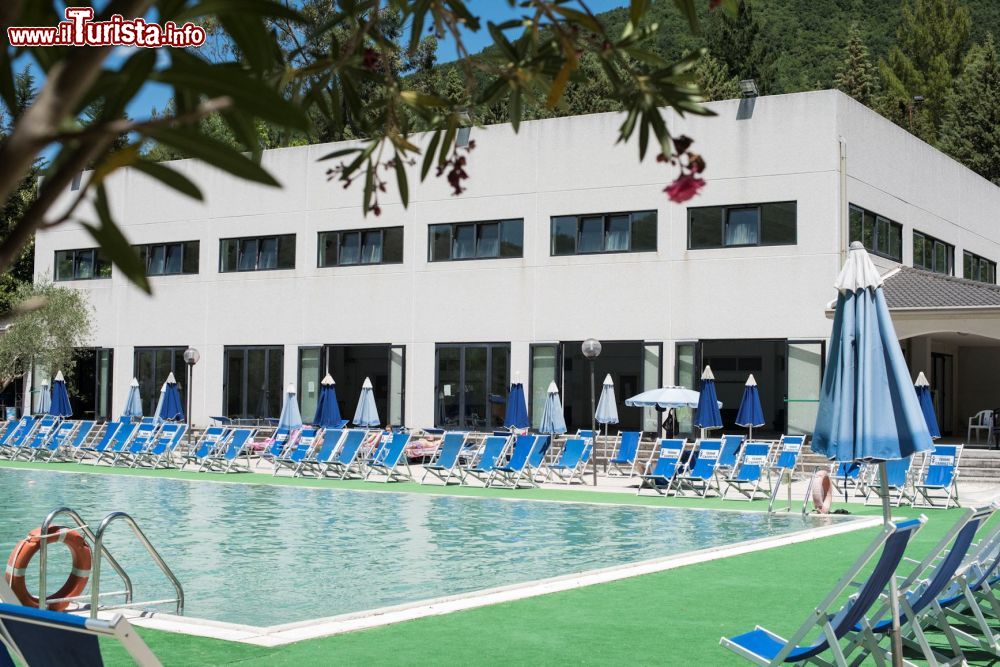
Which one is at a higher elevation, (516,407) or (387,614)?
(516,407)

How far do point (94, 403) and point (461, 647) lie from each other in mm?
29998

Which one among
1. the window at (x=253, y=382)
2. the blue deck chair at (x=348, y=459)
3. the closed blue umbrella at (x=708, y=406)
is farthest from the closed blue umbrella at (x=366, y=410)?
the closed blue umbrella at (x=708, y=406)

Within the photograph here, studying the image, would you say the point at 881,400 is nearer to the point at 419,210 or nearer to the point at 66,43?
the point at 66,43

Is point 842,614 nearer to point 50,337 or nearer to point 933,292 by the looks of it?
point 933,292

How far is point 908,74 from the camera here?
60.5 metres

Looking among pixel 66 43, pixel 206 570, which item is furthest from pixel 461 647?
pixel 66 43

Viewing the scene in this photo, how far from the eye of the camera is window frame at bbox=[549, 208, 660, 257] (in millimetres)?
26578

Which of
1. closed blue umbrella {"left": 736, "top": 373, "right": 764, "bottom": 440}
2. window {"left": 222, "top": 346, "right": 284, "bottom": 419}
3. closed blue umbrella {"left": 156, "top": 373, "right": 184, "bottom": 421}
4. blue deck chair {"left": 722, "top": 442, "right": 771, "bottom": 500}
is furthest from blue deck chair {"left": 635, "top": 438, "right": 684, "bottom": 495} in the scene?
window {"left": 222, "top": 346, "right": 284, "bottom": 419}

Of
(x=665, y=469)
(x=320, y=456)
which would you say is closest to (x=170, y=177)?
(x=665, y=469)

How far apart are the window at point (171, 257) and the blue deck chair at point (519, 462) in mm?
15740

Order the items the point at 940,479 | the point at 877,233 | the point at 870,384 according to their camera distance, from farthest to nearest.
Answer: the point at 877,233 < the point at 940,479 < the point at 870,384

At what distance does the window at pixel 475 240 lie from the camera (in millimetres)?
28203

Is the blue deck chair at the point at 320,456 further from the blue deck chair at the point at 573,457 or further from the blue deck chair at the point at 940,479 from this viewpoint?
the blue deck chair at the point at 940,479

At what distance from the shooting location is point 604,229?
27141mm
